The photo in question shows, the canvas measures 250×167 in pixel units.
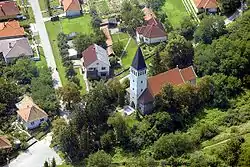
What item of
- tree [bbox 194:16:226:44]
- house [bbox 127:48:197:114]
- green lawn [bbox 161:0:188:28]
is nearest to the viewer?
house [bbox 127:48:197:114]

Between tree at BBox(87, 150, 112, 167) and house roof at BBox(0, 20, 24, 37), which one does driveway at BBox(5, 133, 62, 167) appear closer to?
tree at BBox(87, 150, 112, 167)

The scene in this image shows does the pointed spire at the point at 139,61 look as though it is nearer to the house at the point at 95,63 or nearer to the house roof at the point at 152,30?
the house at the point at 95,63

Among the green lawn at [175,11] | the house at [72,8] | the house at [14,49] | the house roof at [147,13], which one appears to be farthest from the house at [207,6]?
the house at [14,49]

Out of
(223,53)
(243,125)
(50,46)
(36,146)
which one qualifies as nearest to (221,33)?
(223,53)

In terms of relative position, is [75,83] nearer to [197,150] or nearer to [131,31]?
[131,31]

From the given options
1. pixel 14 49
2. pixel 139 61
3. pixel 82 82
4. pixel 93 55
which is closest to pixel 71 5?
pixel 14 49

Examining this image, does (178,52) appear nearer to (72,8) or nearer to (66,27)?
(66,27)

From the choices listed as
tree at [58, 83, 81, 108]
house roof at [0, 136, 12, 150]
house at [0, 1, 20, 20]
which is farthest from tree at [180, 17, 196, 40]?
house roof at [0, 136, 12, 150]
